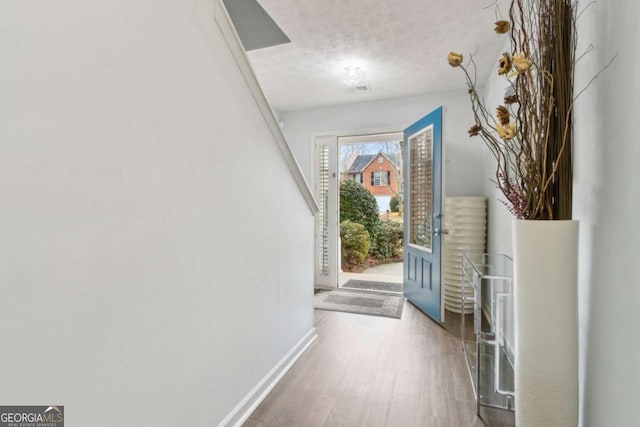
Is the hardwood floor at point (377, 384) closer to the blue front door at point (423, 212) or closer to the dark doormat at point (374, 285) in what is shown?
the blue front door at point (423, 212)

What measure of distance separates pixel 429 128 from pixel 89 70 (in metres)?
2.90

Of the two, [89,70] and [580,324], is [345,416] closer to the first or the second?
[580,324]

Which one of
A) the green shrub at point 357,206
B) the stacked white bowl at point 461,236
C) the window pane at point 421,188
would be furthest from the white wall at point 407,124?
the green shrub at point 357,206

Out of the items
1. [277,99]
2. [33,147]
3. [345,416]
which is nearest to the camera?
[33,147]

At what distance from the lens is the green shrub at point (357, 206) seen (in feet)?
21.4

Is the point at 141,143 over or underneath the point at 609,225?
over

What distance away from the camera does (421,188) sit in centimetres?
344

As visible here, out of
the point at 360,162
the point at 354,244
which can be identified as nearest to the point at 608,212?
the point at 354,244

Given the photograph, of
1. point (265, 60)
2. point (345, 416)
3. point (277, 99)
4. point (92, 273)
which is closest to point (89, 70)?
point (92, 273)

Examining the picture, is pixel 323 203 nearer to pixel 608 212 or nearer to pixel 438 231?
pixel 438 231

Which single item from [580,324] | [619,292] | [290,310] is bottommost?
[290,310]

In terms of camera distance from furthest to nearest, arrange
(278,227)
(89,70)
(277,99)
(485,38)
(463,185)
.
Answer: (277,99)
(463,185)
(485,38)
(278,227)
(89,70)

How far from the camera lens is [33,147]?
775 millimetres

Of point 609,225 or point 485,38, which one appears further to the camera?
point 485,38
